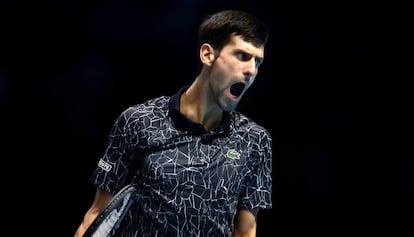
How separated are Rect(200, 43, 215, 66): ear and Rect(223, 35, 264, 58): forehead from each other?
47mm

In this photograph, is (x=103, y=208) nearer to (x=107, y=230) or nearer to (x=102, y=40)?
(x=107, y=230)

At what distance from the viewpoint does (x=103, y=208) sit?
6.23 feet

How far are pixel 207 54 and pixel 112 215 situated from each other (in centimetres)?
52

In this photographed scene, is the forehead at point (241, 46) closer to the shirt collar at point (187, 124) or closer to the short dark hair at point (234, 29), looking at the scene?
the short dark hair at point (234, 29)

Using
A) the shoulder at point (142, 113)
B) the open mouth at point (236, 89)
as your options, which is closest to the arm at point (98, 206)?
the shoulder at point (142, 113)

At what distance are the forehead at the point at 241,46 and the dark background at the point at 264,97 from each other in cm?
115

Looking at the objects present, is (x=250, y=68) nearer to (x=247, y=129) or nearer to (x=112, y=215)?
(x=247, y=129)

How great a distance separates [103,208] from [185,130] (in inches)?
12.0

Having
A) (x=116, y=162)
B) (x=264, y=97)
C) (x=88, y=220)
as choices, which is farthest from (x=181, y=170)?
(x=264, y=97)

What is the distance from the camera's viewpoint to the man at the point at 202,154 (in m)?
1.86

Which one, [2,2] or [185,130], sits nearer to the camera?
[185,130]

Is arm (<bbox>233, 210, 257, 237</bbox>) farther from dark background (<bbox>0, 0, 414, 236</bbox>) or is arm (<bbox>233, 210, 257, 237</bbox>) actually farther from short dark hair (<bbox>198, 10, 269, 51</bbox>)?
dark background (<bbox>0, 0, 414, 236</bbox>)

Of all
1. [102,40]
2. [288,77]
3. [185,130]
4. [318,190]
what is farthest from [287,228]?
[185,130]

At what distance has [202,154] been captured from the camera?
6.29 ft
